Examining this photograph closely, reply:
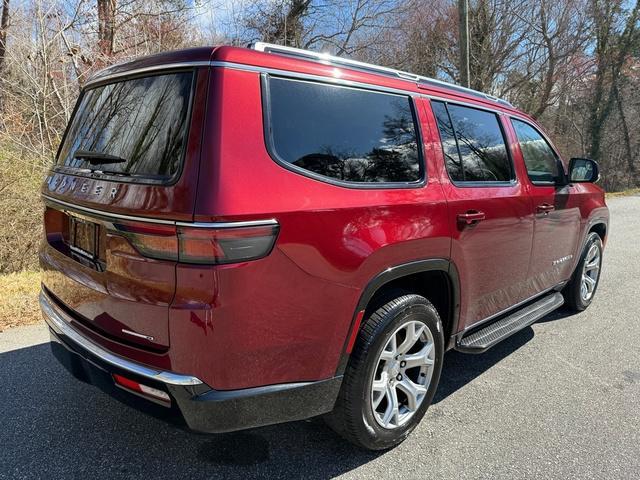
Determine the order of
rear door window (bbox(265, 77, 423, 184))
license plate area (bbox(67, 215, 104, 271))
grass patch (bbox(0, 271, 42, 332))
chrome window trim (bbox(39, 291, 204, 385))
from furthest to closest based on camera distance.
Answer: grass patch (bbox(0, 271, 42, 332)) < license plate area (bbox(67, 215, 104, 271)) < rear door window (bbox(265, 77, 423, 184)) < chrome window trim (bbox(39, 291, 204, 385))

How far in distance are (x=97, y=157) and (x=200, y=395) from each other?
1253 mm

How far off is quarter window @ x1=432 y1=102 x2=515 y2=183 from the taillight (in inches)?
57.2

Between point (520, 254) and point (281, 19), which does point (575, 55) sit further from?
point (520, 254)

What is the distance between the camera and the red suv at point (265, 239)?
1.87m

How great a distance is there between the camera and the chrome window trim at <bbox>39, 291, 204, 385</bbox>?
→ 190 centimetres

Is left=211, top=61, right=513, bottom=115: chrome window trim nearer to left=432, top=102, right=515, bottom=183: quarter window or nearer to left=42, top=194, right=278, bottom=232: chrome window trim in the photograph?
left=432, top=102, right=515, bottom=183: quarter window

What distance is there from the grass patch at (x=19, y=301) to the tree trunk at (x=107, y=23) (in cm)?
685

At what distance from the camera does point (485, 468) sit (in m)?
2.44

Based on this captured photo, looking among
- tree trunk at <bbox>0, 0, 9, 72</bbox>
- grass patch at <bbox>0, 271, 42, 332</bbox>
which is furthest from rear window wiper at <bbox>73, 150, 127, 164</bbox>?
tree trunk at <bbox>0, 0, 9, 72</bbox>

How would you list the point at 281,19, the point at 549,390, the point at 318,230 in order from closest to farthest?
the point at 318,230 → the point at 549,390 → the point at 281,19

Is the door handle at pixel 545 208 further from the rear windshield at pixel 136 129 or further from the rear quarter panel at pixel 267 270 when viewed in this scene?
the rear windshield at pixel 136 129

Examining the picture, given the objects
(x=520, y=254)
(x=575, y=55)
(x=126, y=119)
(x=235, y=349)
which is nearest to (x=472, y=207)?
(x=520, y=254)

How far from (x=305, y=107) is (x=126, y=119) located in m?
0.88

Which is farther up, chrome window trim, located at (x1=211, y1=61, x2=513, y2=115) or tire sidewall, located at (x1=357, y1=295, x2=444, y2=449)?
chrome window trim, located at (x1=211, y1=61, x2=513, y2=115)
